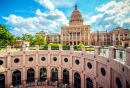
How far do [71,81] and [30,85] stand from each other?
10598 mm

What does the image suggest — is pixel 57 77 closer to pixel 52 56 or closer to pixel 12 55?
pixel 52 56

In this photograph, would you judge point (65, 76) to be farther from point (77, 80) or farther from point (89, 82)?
point (89, 82)

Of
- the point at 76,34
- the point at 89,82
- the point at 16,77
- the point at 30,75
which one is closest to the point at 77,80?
the point at 89,82

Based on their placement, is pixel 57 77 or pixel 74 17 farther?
pixel 74 17

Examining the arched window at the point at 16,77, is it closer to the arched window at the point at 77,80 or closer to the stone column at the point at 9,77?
the stone column at the point at 9,77

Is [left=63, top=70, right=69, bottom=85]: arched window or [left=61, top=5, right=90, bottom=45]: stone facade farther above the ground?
[left=61, top=5, right=90, bottom=45]: stone facade

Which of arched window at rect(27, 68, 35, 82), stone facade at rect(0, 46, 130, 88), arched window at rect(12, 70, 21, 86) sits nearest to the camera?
stone facade at rect(0, 46, 130, 88)

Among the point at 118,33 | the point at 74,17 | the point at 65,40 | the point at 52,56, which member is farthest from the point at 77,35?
the point at 52,56

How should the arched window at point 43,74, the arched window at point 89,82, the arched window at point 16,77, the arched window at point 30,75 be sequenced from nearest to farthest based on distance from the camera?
the arched window at point 89,82
the arched window at point 16,77
the arched window at point 30,75
the arched window at point 43,74

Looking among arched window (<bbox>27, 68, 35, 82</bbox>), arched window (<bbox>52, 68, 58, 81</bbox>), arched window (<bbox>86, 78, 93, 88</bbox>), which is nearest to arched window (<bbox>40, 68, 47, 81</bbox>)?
arched window (<bbox>27, 68, 35, 82</bbox>)

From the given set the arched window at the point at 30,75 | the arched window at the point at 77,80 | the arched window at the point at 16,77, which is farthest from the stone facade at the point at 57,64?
the arched window at the point at 30,75

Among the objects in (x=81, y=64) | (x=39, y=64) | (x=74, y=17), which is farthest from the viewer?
(x=74, y=17)

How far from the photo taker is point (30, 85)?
1625 centimetres

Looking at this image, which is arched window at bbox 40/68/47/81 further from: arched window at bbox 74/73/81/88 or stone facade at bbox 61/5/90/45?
stone facade at bbox 61/5/90/45
